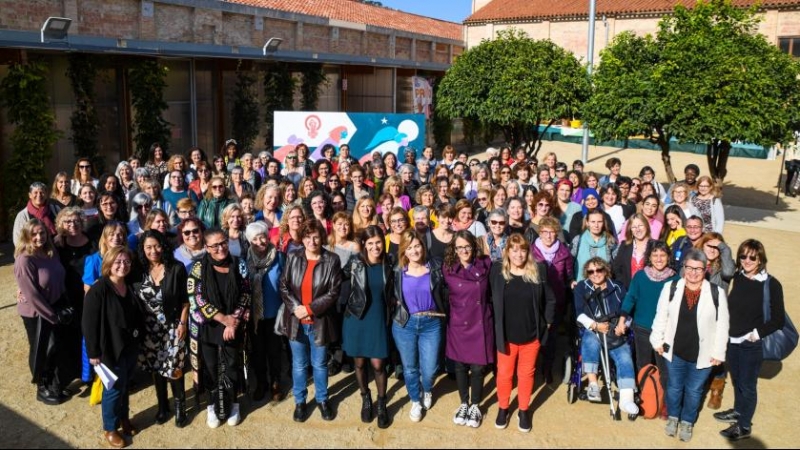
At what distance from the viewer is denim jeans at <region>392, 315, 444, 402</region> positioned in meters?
5.46

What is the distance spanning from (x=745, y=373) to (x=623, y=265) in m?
1.41

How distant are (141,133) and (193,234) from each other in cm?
1037

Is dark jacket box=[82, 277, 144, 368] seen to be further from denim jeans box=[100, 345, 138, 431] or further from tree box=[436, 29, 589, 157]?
tree box=[436, 29, 589, 157]

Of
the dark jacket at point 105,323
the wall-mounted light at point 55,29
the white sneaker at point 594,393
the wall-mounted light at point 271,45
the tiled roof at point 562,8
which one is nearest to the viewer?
the dark jacket at point 105,323

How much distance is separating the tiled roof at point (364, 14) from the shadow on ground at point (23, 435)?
19.0 meters

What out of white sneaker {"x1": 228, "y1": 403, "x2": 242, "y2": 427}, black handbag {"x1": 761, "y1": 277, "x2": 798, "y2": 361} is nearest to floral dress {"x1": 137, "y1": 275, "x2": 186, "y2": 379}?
white sneaker {"x1": 228, "y1": 403, "x2": 242, "y2": 427}

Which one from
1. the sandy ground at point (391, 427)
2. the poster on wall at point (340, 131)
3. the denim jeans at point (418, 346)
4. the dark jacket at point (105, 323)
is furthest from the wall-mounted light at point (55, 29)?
the denim jeans at point (418, 346)

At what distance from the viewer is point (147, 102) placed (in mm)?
14922

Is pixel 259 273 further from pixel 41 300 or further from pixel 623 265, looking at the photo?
pixel 623 265

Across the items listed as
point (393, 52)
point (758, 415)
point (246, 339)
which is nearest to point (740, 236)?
point (758, 415)

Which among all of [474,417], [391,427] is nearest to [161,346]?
[391,427]

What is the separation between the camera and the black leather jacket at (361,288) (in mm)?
5355

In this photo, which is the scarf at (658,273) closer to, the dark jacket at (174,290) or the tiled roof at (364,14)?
the dark jacket at (174,290)

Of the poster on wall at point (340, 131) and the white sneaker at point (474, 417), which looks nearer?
the white sneaker at point (474, 417)
